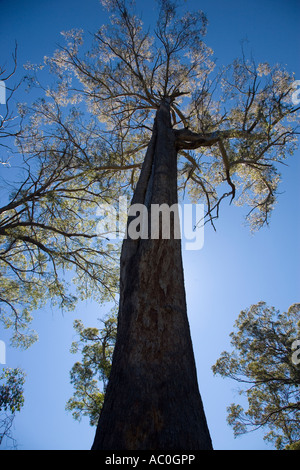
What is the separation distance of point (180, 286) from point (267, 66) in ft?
30.8

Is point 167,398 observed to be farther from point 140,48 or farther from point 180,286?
point 140,48

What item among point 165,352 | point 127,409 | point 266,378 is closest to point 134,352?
point 165,352

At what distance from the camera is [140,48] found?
8.96 meters

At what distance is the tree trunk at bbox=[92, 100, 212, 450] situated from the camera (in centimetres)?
128

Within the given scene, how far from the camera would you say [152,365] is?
5.15 feet

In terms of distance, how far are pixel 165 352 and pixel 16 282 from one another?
7528 mm

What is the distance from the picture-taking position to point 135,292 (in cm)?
199

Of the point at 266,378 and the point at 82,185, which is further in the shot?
the point at 266,378

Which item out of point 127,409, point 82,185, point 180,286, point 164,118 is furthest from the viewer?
point 82,185

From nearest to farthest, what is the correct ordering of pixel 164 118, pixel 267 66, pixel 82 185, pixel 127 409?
pixel 127 409 → pixel 164 118 → pixel 82 185 → pixel 267 66

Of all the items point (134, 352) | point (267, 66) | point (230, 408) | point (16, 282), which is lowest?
point (230, 408)

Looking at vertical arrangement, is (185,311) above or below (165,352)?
above

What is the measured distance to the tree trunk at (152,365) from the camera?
1.28m

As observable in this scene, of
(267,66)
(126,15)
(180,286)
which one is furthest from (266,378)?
(126,15)
